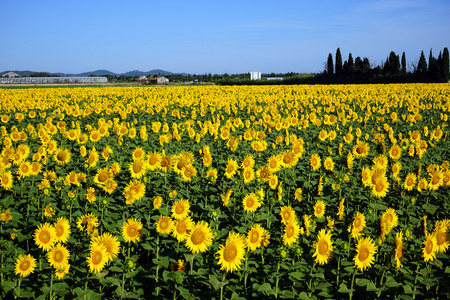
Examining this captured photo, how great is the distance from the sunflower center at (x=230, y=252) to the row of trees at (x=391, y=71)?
58.8 m

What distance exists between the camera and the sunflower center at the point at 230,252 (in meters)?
3.18

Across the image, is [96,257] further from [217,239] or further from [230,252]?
[217,239]

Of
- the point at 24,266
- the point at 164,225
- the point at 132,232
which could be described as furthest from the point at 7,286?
the point at 164,225

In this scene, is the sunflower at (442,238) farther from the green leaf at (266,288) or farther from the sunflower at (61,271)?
the sunflower at (61,271)

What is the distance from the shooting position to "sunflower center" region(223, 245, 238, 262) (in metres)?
3.18

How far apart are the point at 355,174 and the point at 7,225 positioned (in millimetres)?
6611

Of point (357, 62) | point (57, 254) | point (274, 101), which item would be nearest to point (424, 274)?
point (57, 254)

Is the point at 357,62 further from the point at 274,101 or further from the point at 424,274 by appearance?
the point at 424,274

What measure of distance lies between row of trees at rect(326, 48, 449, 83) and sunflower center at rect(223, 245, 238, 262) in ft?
193

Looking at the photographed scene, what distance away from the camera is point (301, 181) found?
7.15 metres

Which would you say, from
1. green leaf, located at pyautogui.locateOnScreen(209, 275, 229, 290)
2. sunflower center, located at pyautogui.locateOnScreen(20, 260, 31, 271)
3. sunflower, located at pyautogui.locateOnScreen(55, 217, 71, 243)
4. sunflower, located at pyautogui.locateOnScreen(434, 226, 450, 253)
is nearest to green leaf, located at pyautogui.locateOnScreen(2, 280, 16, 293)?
sunflower center, located at pyautogui.locateOnScreen(20, 260, 31, 271)

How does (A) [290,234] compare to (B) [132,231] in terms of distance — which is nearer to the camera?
(A) [290,234]

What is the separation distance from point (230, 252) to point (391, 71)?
6708cm

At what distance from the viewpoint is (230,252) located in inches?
125
